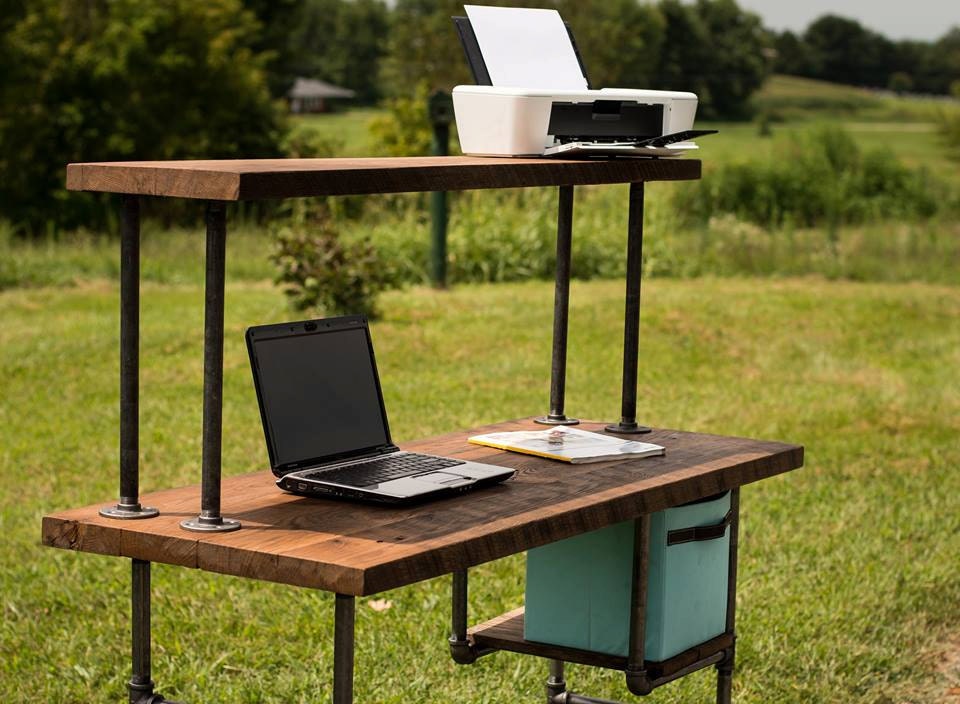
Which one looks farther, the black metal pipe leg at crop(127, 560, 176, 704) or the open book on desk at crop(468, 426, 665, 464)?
the open book on desk at crop(468, 426, 665, 464)

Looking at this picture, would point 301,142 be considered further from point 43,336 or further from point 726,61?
point 726,61

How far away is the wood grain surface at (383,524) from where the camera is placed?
2.60m

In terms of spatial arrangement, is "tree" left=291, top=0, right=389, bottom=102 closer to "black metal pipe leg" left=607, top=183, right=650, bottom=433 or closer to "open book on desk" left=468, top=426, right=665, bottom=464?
"black metal pipe leg" left=607, top=183, right=650, bottom=433

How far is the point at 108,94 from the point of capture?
20.8 meters

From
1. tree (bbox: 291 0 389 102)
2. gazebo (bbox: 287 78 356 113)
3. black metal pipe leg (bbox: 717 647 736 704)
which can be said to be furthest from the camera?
tree (bbox: 291 0 389 102)

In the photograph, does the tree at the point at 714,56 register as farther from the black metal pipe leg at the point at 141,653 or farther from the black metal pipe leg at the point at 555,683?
the black metal pipe leg at the point at 141,653

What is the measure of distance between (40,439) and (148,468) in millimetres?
866

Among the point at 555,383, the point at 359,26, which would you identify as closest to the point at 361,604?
the point at 555,383

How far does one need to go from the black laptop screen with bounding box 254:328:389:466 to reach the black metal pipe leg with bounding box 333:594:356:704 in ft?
1.70

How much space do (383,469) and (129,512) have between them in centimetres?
56

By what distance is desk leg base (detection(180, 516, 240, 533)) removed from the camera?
275 cm

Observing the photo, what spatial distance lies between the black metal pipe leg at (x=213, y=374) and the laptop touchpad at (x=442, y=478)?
455 mm

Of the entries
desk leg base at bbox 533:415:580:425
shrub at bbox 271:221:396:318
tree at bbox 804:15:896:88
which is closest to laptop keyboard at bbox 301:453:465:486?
desk leg base at bbox 533:415:580:425

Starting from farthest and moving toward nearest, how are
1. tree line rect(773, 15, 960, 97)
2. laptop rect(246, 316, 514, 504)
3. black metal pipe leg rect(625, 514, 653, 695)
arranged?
tree line rect(773, 15, 960, 97), black metal pipe leg rect(625, 514, 653, 695), laptop rect(246, 316, 514, 504)
